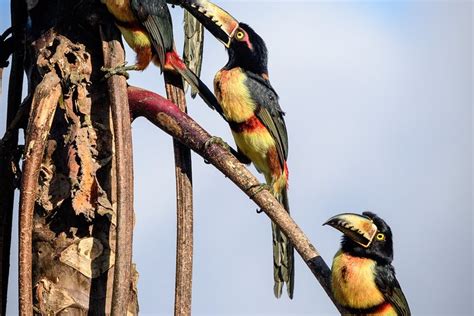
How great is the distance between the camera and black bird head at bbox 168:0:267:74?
16.0ft

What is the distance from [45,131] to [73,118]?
0.22m

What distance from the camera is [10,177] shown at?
390 centimetres

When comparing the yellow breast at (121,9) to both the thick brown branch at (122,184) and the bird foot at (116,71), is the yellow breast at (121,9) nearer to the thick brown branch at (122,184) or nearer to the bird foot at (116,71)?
the thick brown branch at (122,184)

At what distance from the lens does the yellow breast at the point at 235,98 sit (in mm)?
5078

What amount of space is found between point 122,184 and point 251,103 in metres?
1.98

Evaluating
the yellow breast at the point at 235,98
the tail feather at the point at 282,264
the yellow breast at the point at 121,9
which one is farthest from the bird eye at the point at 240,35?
the tail feather at the point at 282,264

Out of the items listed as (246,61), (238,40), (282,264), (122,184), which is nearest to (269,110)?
(246,61)

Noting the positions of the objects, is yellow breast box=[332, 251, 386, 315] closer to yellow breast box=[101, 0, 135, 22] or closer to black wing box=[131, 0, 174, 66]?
black wing box=[131, 0, 174, 66]

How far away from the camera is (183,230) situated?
358 centimetres

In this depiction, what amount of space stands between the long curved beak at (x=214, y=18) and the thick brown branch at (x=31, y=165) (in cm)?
122

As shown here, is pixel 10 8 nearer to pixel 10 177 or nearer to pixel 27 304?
pixel 10 177

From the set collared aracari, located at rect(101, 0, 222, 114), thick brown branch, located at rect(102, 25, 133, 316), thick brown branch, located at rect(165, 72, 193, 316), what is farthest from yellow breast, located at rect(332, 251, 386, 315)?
thick brown branch, located at rect(102, 25, 133, 316)

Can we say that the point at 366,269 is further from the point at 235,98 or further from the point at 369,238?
the point at 235,98

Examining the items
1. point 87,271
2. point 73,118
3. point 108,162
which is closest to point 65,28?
point 73,118
